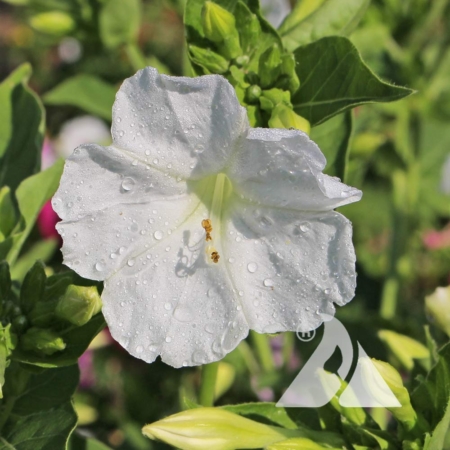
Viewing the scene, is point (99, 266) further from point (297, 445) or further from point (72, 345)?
point (297, 445)

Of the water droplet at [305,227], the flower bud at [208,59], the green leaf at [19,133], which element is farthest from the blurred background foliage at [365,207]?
the water droplet at [305,227]

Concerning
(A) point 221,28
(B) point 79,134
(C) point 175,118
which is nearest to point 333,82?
(A) point 221,28

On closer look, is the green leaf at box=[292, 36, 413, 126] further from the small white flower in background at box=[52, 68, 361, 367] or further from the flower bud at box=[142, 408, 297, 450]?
the flower bud at box=[142, 408, 297, 450]

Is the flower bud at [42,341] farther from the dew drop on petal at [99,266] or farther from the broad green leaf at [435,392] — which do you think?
the broad green leaf at [435,392]

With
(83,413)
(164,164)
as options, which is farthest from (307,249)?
(83,413)

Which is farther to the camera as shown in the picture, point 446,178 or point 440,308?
point 446,178
